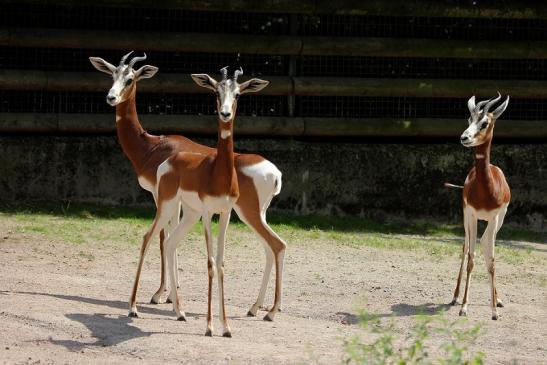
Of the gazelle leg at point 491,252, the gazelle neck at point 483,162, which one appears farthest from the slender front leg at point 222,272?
the gazelle neck at point 483,162

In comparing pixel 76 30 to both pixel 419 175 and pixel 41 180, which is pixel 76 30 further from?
pixel 419 175

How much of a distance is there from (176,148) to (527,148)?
7.14 metres

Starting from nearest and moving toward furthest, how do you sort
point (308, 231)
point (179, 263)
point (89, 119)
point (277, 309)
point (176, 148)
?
point (277, 309)
point (176, 148)
point (179, 263)
point (308, 231)
point (89, 119)

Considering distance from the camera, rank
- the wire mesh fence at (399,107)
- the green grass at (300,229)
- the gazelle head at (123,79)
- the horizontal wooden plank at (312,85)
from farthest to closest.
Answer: the wire mesh fence at (399,107) → the horizontal wooden plank at (312,85) → the green grass at (300,229) → the gazelle head at (123,79)

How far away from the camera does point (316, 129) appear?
15719mm

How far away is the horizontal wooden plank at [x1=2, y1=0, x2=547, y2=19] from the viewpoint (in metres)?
15.0

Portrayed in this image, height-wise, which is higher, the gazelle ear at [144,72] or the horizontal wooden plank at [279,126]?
the gazelle ear at [144,72]

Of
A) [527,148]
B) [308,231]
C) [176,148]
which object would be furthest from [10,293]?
[527,148]

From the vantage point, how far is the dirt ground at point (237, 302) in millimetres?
8109

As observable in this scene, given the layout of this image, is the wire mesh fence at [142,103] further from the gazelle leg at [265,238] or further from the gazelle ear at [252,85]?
the gazelle ear at [252,85]

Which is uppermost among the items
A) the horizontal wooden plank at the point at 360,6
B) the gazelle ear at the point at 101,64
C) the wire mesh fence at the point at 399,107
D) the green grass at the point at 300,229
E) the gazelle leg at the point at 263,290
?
the horizontal wooden plank at the point at 360,6

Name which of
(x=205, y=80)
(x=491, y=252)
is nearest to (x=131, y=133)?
(x=205, y=80)

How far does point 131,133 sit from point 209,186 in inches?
101

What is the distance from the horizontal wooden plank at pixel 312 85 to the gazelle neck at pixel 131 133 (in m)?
3.64
